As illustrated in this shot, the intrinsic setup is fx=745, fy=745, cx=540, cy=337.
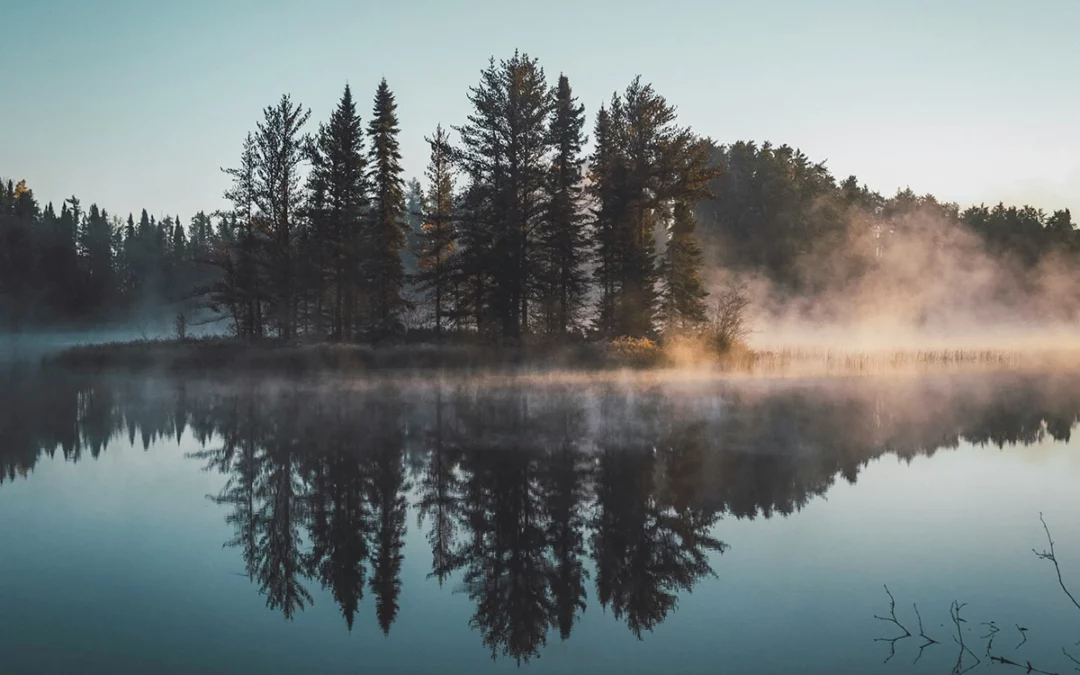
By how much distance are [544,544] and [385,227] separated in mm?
33254

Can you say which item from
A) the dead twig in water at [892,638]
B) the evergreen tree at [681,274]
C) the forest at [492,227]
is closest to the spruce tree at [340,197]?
the forest at [492,227]

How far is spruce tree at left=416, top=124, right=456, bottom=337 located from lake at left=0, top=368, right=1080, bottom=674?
19.1 meters

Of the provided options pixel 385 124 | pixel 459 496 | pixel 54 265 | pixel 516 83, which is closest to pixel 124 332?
pixel 54 265

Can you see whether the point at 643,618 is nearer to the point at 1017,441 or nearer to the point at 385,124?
the point at 1017,441

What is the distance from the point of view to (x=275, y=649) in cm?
715

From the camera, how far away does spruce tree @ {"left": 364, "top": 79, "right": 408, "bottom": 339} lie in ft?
132

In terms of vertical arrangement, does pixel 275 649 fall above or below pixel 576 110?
below

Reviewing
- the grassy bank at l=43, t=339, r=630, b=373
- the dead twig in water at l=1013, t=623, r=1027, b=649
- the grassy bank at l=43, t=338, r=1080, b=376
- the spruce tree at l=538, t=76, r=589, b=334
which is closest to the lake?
the dead twig in water at l=1013, t=623, r=1027, b=649

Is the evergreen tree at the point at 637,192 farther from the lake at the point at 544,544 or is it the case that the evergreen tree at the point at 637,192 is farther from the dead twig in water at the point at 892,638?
the dead twig in water at the point at 892,638

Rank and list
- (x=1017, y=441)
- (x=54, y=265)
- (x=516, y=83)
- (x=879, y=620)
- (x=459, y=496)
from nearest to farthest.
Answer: (x=879, y=620), (x=459, y=496), (x=1017, y=441), (x=516, y=83), (x=54, y=265)

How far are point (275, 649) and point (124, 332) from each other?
86.2m

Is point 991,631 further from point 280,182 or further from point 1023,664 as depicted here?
point 280,182

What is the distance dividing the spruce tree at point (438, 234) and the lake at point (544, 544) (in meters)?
19.1

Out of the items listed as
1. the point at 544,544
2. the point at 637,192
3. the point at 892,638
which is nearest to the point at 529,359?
the point at 637,192
